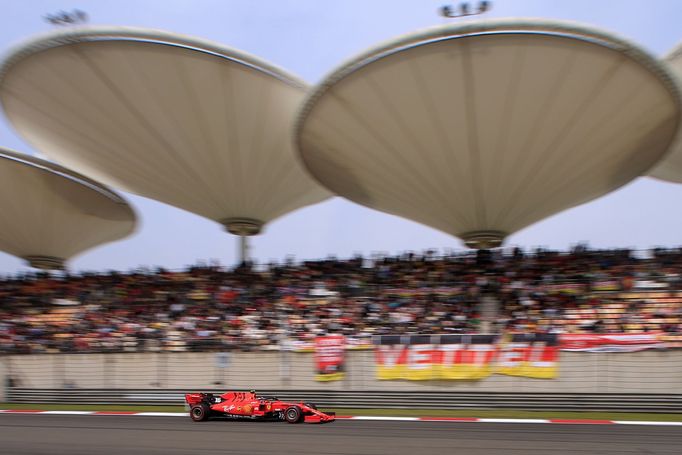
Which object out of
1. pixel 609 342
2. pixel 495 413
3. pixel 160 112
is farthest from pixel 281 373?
pixel 160 112

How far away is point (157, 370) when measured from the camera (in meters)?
15.0

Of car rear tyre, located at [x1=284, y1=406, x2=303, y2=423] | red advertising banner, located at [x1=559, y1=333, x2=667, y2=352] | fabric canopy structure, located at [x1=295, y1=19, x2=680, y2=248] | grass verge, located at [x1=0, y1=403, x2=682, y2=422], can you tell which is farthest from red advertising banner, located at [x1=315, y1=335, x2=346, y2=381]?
fabric canopy structure, located at [x1=295, y1=19, x2=680, y2=248]

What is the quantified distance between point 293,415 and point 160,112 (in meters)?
11.3

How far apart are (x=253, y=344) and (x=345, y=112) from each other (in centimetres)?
641

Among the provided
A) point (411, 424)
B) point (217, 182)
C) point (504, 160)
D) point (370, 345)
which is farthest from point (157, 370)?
point (504, 160)

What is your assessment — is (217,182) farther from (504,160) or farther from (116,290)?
(504,160)

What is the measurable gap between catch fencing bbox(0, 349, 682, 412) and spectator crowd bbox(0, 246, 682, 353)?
0.57m

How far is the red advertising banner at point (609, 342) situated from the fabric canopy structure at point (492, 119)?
221 inches

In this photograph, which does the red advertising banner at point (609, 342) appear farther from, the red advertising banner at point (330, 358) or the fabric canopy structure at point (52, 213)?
the fabric canopy structure at point (52, 213)

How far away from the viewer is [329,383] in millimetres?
13820

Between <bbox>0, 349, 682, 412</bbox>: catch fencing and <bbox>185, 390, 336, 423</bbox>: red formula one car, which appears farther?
<bbox>0, 349, 682, 412</bbox>: catch fencing

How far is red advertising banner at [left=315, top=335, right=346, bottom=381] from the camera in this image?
13.8 m

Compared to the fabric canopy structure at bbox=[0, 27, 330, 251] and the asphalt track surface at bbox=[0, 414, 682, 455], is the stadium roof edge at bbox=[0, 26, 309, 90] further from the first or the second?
the asphalt track surface at bbox=[0, 414, 682, 455]

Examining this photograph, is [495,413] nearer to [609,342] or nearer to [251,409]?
[609,342]
